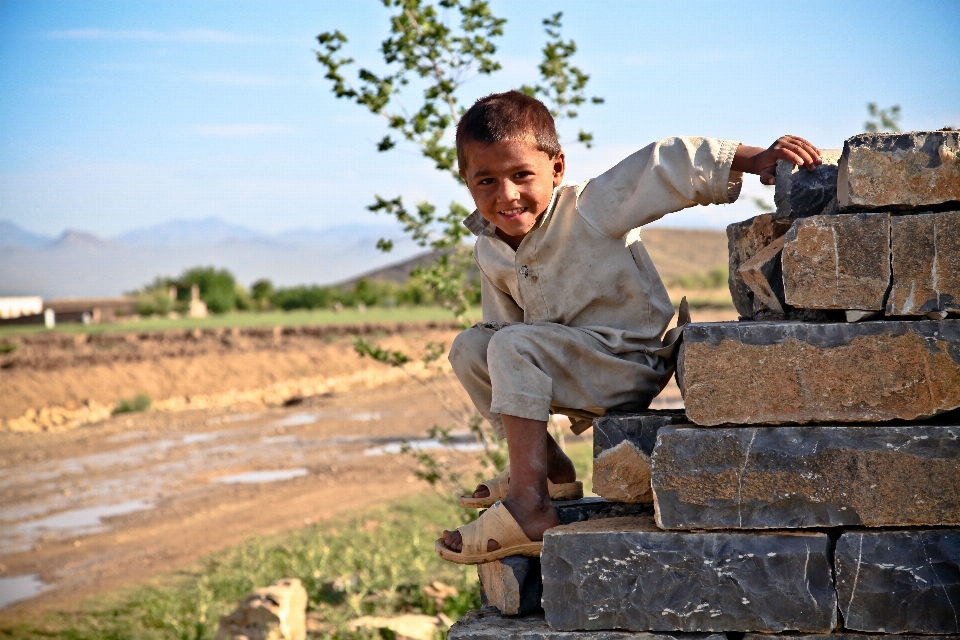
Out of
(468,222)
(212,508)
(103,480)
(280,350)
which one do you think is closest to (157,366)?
(280,350)

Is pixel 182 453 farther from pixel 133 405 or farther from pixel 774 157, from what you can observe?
pixel 774 157

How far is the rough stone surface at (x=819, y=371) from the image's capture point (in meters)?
2.62

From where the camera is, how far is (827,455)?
2646 mm

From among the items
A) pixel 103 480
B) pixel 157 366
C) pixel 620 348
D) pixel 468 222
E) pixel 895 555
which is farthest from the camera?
pixel 157 366

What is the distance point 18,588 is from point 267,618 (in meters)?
3.53

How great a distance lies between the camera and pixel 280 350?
2502cm

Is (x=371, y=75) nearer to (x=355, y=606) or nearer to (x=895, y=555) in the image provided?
(x=355, y=606)

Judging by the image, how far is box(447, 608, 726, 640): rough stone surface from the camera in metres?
2.77

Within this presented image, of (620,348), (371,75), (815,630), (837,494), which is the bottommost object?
(815,630)

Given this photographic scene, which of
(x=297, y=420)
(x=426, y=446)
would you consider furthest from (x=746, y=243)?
(x=297, y=420)

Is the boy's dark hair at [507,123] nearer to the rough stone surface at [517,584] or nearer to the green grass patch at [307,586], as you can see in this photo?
the rough stone surface at [517,584]

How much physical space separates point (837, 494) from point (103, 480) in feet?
37.3

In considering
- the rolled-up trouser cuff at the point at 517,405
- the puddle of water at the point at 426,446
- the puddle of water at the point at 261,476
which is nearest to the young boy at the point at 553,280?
the rolled-up trouser cuff at the point at 517,405

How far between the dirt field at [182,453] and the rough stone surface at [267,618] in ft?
5.57
